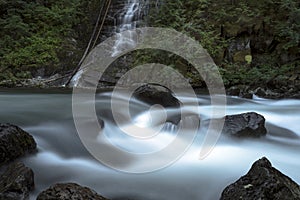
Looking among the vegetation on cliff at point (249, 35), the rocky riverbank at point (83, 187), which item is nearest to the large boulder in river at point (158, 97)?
the rocky riverbank at point (83, 187)

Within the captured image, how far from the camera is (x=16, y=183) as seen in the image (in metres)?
2.71

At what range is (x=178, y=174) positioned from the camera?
3.67 metres

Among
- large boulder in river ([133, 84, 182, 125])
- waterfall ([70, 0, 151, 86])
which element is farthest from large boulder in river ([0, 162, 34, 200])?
waterfall ([70, 0, 151, 86])

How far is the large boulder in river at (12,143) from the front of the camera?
3281mm

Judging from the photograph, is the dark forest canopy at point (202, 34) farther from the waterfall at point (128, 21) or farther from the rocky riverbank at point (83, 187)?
the rocky riverbank at point (83, 187)

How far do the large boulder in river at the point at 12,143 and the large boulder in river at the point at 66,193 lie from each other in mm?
998

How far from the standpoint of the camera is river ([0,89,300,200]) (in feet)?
11.0

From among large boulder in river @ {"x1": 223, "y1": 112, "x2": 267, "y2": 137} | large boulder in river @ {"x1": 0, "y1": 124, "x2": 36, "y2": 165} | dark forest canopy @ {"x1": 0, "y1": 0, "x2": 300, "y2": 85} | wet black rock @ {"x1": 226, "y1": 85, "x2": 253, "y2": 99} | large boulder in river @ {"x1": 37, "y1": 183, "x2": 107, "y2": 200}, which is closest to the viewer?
large boulder in river @ {"x1": 37, "y1": 183, "x2": 107, "y2": 200}

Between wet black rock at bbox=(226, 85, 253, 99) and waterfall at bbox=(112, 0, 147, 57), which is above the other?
waterfall at bbox=(112, 0, 147, 57)

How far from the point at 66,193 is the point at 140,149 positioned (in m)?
1.83

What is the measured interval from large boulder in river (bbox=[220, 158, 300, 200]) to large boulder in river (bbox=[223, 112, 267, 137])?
1.74 metres

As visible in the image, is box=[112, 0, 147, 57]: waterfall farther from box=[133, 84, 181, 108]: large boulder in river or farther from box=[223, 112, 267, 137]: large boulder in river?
box=[223, 112, 267, 137]: large boulder in river

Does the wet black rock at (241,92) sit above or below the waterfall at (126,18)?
below

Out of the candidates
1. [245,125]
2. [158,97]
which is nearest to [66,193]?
[245,125]
